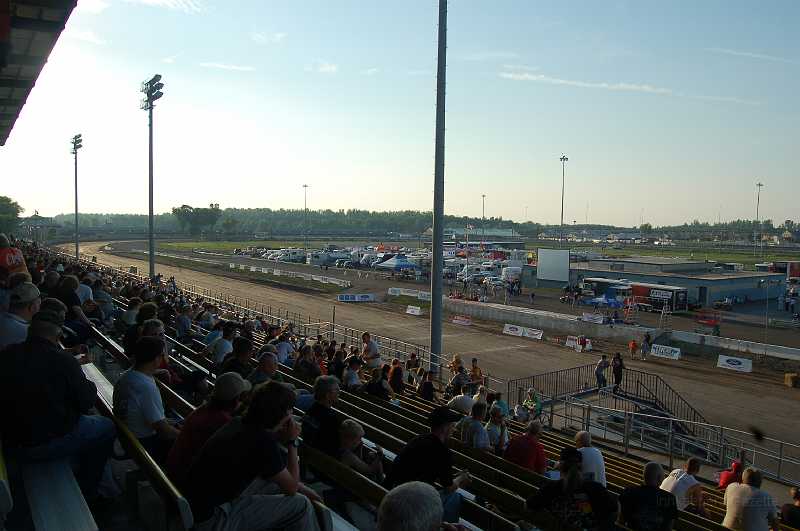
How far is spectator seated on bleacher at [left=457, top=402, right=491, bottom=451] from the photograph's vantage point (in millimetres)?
6934

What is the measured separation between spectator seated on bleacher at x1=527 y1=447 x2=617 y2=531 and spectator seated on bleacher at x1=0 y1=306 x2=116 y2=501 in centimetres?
314

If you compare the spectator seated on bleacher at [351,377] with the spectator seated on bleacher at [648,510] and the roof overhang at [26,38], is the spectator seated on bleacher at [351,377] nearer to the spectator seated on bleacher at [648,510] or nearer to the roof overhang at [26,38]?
the spectator seated on bleacher at [648,510]

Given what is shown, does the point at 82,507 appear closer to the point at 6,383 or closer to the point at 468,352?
the point at 6,383

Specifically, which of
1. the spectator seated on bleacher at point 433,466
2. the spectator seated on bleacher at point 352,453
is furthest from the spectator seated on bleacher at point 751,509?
the spectator seated on bleacher at point 352,453

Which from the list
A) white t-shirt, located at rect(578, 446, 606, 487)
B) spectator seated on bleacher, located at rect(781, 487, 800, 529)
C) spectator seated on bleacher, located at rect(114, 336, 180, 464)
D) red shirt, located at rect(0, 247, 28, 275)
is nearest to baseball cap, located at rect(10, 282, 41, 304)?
spectator seated on bleacher, located at rect(114, 336, 180, 464)

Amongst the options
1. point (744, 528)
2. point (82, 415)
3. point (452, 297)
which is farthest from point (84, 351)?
point (452, 297)

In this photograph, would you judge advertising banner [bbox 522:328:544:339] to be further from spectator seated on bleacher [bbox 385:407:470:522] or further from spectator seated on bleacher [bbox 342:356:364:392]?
spectator seated on bleacher [bbox 385:407:470:522]

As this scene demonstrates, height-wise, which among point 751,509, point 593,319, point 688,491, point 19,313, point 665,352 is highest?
point 19,313

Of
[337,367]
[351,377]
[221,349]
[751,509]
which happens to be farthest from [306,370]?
[751,509]

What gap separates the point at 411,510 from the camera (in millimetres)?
2268

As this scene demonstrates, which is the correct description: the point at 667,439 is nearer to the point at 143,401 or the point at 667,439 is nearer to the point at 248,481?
the point at 143,401

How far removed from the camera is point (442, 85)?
13.8 metres

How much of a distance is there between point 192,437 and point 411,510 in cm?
201

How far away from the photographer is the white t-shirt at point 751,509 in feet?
20.1
